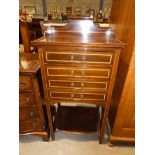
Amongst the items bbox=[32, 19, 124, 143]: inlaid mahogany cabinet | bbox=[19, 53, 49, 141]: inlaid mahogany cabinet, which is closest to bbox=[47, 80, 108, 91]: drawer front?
bbox=[32, 19, 124, 143]: inlaid mahogany cabinet

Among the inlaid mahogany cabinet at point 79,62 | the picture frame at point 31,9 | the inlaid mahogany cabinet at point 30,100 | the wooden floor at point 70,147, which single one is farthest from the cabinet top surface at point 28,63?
the picture frame at point 31,9

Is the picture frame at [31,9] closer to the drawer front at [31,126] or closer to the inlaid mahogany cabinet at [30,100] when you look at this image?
the inlaid mahogany cabinet at [30,100]

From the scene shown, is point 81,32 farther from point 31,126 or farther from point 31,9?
point 31,9

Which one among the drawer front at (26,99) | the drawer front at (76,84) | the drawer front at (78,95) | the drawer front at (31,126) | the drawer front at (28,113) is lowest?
the drawer front at (31,126)

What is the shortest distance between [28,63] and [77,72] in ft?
1.55

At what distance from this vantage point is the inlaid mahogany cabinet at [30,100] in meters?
1.40

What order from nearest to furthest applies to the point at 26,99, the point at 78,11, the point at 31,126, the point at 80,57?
the point at 80,57, the point at 26,99, the point at 31,126, the point at 78,11

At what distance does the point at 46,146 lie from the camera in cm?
170

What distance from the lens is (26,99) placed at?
1519mm

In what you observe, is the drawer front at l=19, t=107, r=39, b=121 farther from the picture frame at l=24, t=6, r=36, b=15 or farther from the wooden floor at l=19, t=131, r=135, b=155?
the picture frame at l=24, t=6, r=36, b=15

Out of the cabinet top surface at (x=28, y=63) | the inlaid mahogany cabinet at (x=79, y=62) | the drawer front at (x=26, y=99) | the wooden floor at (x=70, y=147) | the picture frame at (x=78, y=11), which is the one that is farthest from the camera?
the picture frame at (x=78, y=11)

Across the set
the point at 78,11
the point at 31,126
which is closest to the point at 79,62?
the point at 31,126

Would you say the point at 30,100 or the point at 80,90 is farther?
the point at 30,100
